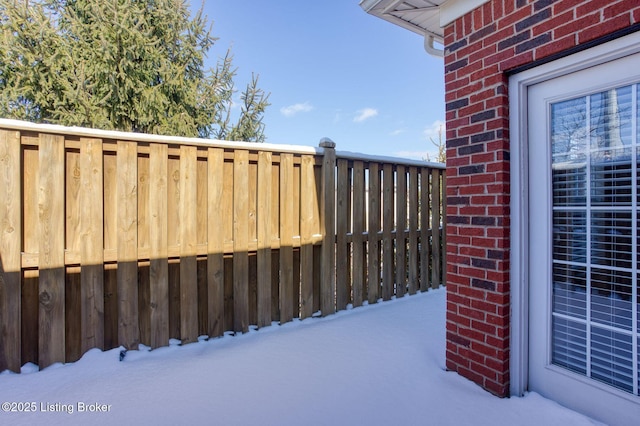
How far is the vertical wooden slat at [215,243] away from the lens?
2789mm

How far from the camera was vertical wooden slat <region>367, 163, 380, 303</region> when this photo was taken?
369 cm

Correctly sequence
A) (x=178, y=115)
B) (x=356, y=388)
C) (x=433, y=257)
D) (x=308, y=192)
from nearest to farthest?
1. (x=356, y=388)
2. (x=308, y=192)
3. (x=433, y=257)
4. (x=178, y=115)

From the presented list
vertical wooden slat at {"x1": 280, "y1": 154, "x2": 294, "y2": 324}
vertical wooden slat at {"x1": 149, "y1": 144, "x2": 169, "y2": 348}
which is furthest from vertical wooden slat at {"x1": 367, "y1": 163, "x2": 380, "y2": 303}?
vertical wooden slat at {"x1": 149, "y1": 144, "x2": 169, "y2": 348}

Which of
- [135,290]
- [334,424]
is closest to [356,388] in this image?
[334,424]

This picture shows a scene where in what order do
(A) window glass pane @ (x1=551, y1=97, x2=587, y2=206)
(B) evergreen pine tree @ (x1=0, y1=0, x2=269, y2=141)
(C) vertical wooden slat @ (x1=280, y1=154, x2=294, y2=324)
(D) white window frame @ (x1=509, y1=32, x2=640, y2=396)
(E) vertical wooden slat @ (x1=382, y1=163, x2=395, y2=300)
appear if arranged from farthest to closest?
(B) evergreen pine tree @ (x1=0, y1=0, x2=269, y2=141) < (E) vertical wooden slat @ (x1=382, y1=163, x2=395, y2=300) < (C) vertical wooden slat @ (x1=280, y1=154, x2=294, y2=324) < (D) white window frame @ (x1=509, y1=32, x2=640, y2=396) < (A) window glass pane @ (x1=551, y1=97, x2=587, y2=206)

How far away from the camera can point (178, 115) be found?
635 centimetres

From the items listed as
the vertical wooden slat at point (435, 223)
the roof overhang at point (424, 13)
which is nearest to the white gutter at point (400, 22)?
the roof overhang at point (424, 13)

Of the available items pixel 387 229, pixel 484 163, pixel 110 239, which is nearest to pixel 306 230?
pixel 387 229

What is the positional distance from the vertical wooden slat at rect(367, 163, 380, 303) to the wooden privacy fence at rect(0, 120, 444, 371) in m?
0.01

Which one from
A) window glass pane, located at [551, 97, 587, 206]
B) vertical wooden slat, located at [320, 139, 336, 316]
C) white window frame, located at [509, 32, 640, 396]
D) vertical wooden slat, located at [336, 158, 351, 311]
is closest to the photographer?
window glass pane, located at [551, 97, 587, 206]

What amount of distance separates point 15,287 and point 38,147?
39.3 inches

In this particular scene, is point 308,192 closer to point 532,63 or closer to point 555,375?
point 532,63

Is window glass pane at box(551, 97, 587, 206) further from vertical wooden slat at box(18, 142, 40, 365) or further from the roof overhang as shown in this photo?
vertical wooden slat at box(18, 142, 40, 365)

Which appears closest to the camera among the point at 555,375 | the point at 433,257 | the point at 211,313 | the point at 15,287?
the point at 555,375
